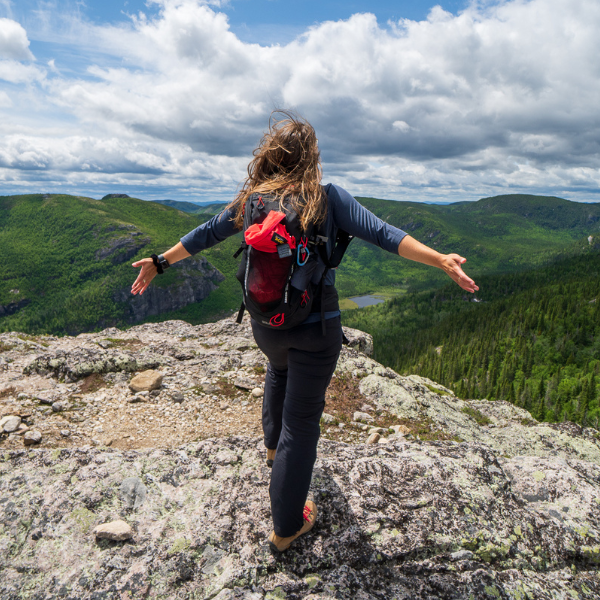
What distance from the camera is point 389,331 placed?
7293 inches

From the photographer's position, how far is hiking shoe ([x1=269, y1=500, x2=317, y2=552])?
4230 mm

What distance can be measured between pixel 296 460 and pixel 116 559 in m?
2.44

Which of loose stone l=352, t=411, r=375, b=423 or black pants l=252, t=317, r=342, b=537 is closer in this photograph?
black pants l=252, t=317, r=342, b=537

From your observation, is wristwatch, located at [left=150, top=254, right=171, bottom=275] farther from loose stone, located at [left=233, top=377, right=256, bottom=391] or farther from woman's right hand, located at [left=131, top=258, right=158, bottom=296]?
loose stone, located at [left=233, top=377, right=256, bottom=391]

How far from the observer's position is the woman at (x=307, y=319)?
3756mm

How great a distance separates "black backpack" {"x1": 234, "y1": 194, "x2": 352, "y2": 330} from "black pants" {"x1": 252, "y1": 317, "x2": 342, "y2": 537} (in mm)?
219

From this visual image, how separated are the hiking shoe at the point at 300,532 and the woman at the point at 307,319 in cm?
1

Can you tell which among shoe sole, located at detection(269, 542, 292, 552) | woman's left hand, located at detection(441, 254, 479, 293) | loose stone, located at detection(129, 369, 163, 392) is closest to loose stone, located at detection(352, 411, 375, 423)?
loose stone, located at detection(129, 369, 163, 392)

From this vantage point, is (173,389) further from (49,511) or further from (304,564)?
(304,564)

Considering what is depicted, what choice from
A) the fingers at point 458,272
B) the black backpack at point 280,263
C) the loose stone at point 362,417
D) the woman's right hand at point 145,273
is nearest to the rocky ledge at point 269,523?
Result: the woman's right hand at point 145,273

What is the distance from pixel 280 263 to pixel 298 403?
A: 5.16 feet

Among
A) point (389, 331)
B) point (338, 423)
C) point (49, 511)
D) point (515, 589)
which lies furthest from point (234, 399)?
point (389, 331)

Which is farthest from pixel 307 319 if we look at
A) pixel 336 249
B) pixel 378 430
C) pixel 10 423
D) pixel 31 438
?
pixel 10 423

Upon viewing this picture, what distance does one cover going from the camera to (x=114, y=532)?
425 centimetres
